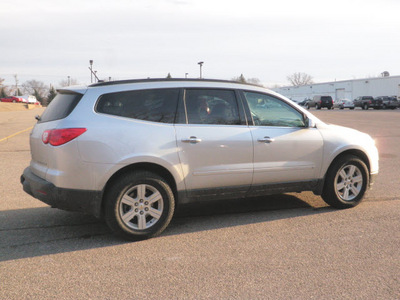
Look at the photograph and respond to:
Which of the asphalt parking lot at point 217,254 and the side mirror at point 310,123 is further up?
the side mirror at point 310,123

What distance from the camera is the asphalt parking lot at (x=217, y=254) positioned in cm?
329

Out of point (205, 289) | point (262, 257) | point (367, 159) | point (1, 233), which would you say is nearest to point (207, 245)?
point (262, 257)

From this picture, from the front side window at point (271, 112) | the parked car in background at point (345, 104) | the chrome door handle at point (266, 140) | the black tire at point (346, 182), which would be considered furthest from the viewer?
the parked car in background at point (345, 104)

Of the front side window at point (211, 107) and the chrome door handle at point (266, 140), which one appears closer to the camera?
the front side window at point (211, 107)

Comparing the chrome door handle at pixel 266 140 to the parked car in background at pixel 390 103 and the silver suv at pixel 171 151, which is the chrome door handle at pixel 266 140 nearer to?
the silver suv at pixel 171 151

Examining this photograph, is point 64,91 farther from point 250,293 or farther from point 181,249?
point 250,293

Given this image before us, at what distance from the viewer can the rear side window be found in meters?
4.48

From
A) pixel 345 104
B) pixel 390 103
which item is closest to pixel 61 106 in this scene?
pixel 390 103

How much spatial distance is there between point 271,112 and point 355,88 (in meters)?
68.4

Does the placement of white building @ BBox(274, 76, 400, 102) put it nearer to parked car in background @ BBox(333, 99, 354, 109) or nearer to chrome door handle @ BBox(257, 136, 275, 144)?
parked car in background @ BBox(333, 99, 354, 109)

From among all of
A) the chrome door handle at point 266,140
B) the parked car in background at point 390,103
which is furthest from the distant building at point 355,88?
the chrome door handle at point 266,140

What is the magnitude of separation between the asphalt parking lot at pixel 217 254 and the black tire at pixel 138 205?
0.16m

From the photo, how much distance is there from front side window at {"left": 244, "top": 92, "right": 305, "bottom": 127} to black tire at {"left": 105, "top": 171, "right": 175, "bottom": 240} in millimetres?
1506

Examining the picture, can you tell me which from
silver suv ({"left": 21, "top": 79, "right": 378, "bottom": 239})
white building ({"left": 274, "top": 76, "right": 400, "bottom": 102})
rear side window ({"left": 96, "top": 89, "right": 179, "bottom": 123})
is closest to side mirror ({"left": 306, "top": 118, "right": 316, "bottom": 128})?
A: silver suv ({"left": 21, "top": 79, "right": 378, "bottom": 239})
